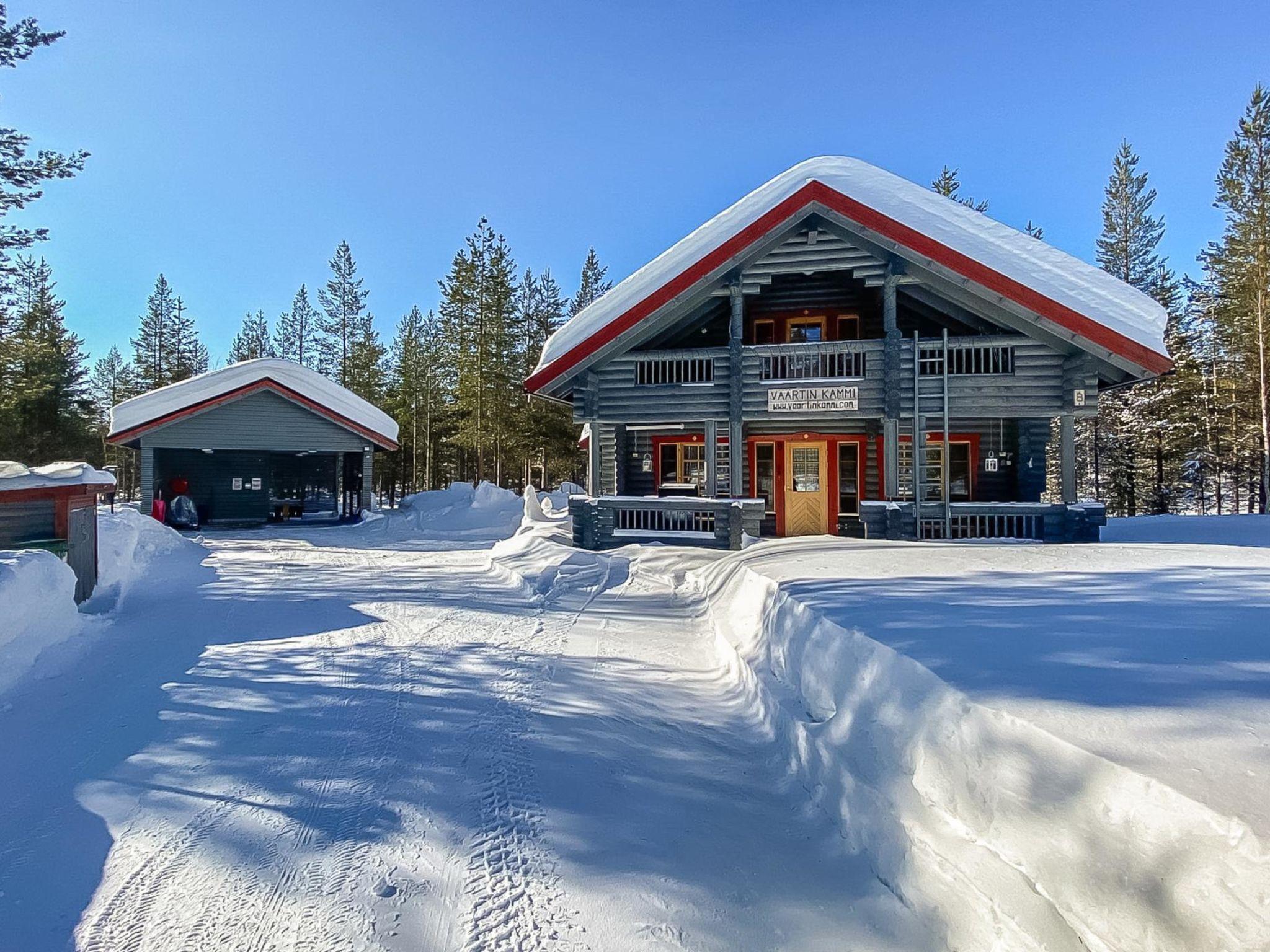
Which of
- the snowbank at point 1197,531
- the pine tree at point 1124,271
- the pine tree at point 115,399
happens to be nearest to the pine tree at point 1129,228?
the pine tree at point 1124,271

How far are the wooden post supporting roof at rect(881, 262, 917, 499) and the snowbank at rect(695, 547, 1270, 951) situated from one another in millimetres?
8161

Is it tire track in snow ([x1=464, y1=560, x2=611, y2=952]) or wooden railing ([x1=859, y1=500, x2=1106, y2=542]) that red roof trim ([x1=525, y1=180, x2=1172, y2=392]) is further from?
tire track in snow ([x1=464, y1=560, x2=611, y2=952])

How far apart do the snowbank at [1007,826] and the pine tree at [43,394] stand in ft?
117

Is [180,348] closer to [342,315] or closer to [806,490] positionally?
[342,315]

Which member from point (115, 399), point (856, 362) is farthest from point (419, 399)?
point (856, 362)

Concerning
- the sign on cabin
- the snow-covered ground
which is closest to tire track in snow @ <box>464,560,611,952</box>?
Result: the snow-covered ground

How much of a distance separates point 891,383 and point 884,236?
2689 millimetres

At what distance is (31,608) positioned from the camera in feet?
20.7

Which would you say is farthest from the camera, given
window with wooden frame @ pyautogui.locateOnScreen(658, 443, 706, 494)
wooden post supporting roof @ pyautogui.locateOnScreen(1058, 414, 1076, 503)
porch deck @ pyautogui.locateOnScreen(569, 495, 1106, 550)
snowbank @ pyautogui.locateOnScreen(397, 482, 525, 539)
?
snowbank @ pyautogui.locateOnScreen(397, 482, 525, 539)

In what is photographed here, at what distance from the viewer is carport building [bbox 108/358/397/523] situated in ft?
70.8

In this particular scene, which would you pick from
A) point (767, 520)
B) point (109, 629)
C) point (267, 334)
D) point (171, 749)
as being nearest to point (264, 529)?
point (109, 629)

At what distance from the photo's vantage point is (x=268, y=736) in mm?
4387

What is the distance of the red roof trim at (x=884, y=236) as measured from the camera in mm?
10086

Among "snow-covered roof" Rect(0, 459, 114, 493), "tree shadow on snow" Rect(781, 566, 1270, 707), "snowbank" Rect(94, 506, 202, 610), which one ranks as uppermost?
"snow-covered roof" Rect(0, 459, 114, 493)
